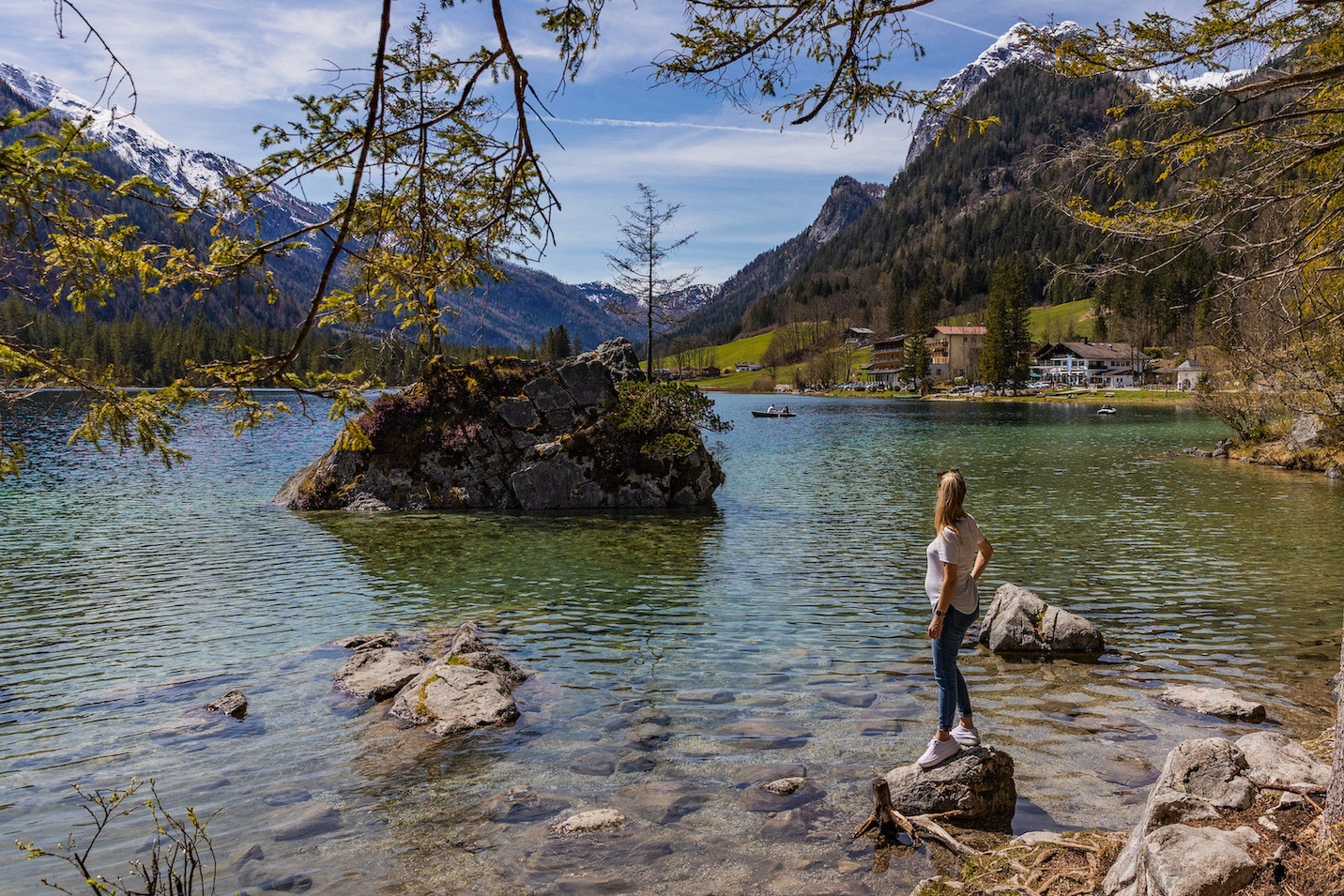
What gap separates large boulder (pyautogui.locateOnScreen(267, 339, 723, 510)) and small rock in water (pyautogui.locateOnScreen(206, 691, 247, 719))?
64.4ft

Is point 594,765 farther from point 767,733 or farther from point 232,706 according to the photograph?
point 232,706

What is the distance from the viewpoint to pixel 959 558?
8.08m

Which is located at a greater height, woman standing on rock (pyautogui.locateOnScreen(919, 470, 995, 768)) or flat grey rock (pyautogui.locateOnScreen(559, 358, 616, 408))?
flat grey rock (pyautogui.locateOnScreen(559, 358, 616, 408))

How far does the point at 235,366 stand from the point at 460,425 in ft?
87.8

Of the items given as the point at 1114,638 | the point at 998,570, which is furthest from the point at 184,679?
the point at 998,570

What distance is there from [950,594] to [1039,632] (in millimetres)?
6922

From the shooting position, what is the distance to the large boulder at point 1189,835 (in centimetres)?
499

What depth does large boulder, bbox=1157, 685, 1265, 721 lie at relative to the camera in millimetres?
10539

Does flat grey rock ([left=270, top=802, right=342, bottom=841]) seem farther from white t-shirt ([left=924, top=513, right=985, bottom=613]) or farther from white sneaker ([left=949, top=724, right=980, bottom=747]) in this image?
white t-shirt ([left=924, top=513, right=985, bottom=613])

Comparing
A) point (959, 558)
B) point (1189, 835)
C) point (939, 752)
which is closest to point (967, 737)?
point (939, 752)

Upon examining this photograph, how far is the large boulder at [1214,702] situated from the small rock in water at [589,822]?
27.4ft

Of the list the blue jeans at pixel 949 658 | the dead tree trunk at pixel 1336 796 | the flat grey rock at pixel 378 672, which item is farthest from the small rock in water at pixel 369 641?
the dead tree trunk at pixel 1336 796

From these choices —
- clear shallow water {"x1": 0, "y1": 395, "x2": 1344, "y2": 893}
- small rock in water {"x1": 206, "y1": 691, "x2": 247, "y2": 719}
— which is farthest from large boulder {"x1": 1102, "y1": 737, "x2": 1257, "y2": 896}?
small rock in water {"x1": 206, "y1": 691, "x2": 247, "y2": 719}

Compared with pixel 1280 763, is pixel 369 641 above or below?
below
